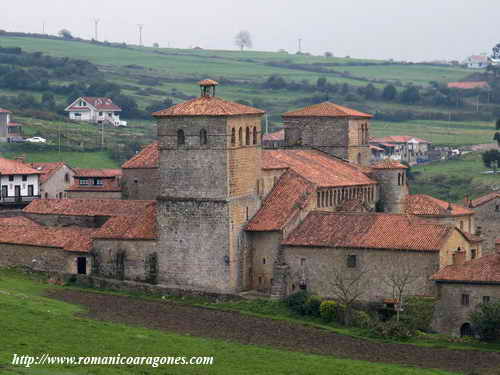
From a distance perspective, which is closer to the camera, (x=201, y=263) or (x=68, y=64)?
(x=201, y=263)

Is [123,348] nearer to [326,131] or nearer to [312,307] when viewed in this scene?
[312,307]

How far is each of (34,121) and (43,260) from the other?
6907 centimetres

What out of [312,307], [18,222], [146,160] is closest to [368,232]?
[312,307]

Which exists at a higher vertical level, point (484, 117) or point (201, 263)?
point (484, 117)

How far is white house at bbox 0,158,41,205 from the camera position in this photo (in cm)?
9450

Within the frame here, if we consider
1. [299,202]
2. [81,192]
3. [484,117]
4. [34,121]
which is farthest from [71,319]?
[484,117]

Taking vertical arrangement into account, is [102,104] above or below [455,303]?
above

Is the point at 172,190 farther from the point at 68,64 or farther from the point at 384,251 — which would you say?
the point at 68,64

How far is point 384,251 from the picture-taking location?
67.6 m

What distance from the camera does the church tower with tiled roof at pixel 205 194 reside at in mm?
71812

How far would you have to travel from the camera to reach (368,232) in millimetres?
69188

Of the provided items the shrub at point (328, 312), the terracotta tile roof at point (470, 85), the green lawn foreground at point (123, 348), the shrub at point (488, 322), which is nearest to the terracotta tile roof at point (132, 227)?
the green lawn foreground at point (123, 348)

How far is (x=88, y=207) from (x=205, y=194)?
46.6ft

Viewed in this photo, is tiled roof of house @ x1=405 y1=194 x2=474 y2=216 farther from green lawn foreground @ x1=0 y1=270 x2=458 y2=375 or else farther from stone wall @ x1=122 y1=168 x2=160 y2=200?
green lawn foreground @ x1=0 y1=270 x2=458 y2=375
